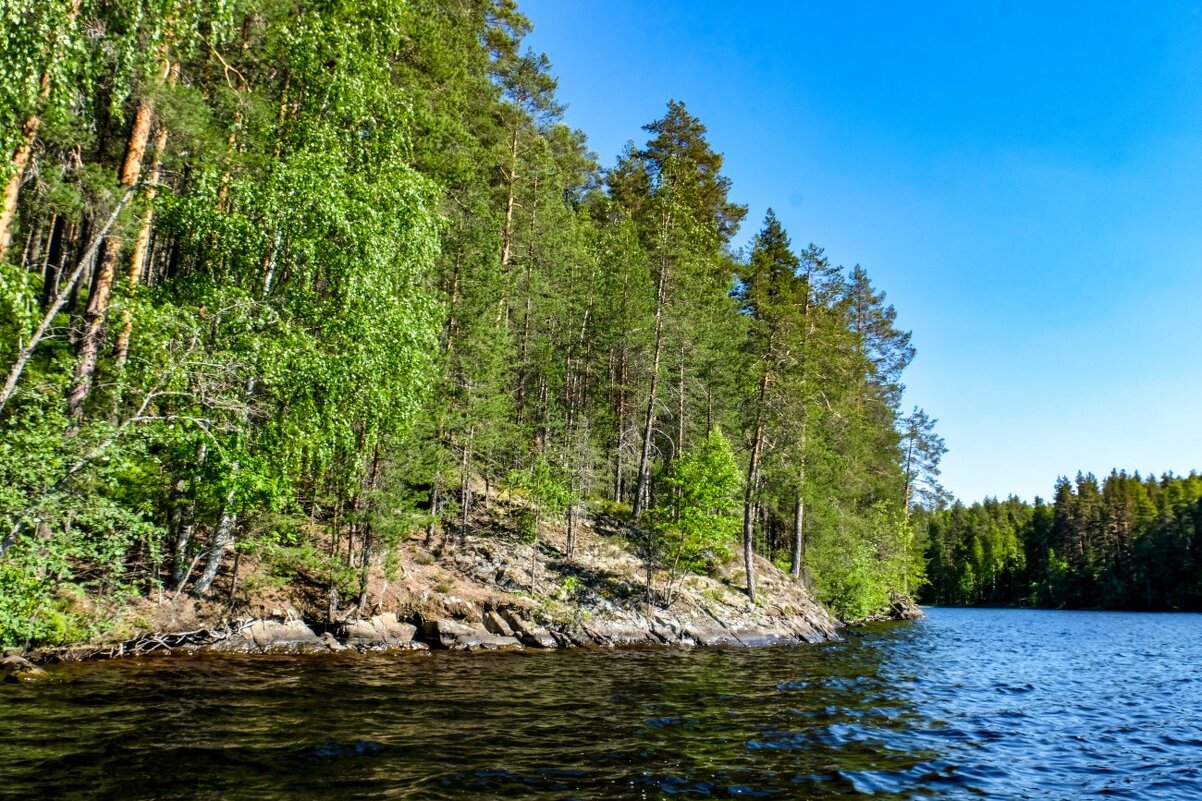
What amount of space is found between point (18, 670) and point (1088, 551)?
115m

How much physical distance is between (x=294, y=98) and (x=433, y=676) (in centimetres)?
1702

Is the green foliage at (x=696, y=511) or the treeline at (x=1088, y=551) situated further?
the treeline at (x=1088, y=551)

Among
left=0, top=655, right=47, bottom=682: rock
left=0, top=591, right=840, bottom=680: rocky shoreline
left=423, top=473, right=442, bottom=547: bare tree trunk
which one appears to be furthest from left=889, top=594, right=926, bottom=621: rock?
left=0, top=655, right=47, bottom=682: rock

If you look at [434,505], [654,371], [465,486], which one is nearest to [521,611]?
[434,505]

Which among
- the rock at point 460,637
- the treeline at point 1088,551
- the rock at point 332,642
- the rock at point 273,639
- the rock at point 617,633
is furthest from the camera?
the treeline at point 1088,551

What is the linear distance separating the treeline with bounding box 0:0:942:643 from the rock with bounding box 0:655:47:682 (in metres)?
0.52

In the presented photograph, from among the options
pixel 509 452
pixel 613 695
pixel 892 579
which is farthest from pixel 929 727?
pixel 892 579

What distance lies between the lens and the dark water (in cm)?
766

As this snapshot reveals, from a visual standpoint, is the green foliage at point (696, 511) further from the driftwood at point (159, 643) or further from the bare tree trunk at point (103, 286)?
the bare tree trunk at point (103, 286)

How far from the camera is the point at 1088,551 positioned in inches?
3610

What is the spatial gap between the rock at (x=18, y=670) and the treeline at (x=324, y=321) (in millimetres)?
518

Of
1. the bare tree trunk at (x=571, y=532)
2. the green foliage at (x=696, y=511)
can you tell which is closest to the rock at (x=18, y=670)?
the bare tree trunk at (x=571, y=532)

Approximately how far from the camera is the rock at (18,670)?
37.8ft

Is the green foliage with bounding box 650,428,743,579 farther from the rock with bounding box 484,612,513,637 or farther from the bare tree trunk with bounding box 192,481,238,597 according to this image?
the bare tree trunk with bounding box 192,481,238,597
